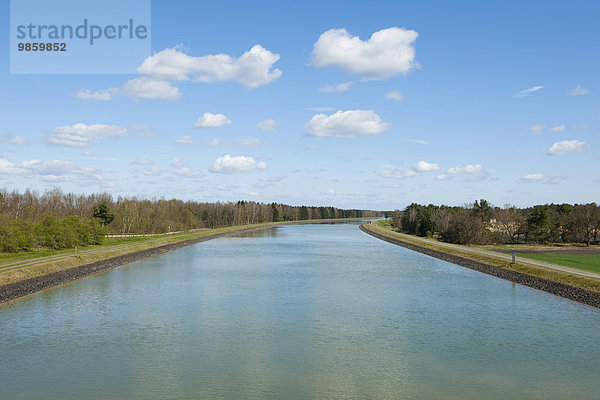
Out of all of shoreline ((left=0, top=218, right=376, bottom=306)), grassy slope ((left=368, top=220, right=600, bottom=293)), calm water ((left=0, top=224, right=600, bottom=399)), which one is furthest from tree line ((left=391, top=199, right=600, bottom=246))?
shoreline ((left=0, top=218, right=376, bottom=306))

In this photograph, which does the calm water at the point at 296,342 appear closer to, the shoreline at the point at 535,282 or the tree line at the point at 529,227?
the shoreline at the point at 535,282

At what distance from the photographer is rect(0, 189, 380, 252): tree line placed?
4584cm

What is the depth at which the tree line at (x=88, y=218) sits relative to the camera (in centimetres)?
4584

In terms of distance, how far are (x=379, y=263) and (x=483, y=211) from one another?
40571 mm

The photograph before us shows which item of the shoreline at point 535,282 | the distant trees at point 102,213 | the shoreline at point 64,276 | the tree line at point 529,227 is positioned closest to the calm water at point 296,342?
the shoreline at point 64,276

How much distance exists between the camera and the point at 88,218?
262 feet

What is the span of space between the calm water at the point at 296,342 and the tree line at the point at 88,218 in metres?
18.0

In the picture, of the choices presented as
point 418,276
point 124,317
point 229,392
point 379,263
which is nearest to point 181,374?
point 229,392

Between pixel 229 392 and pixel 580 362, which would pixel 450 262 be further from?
pixel 229 392

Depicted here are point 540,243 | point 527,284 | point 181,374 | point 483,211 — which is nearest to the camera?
point 181,374

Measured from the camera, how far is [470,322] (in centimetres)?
2198

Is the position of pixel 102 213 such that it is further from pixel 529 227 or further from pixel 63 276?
pixel 529 227

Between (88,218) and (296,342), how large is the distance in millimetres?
72965

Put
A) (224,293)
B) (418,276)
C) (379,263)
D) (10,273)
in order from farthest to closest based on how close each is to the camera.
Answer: (379,263) → (418,276) → (10,273) → (224,293)
